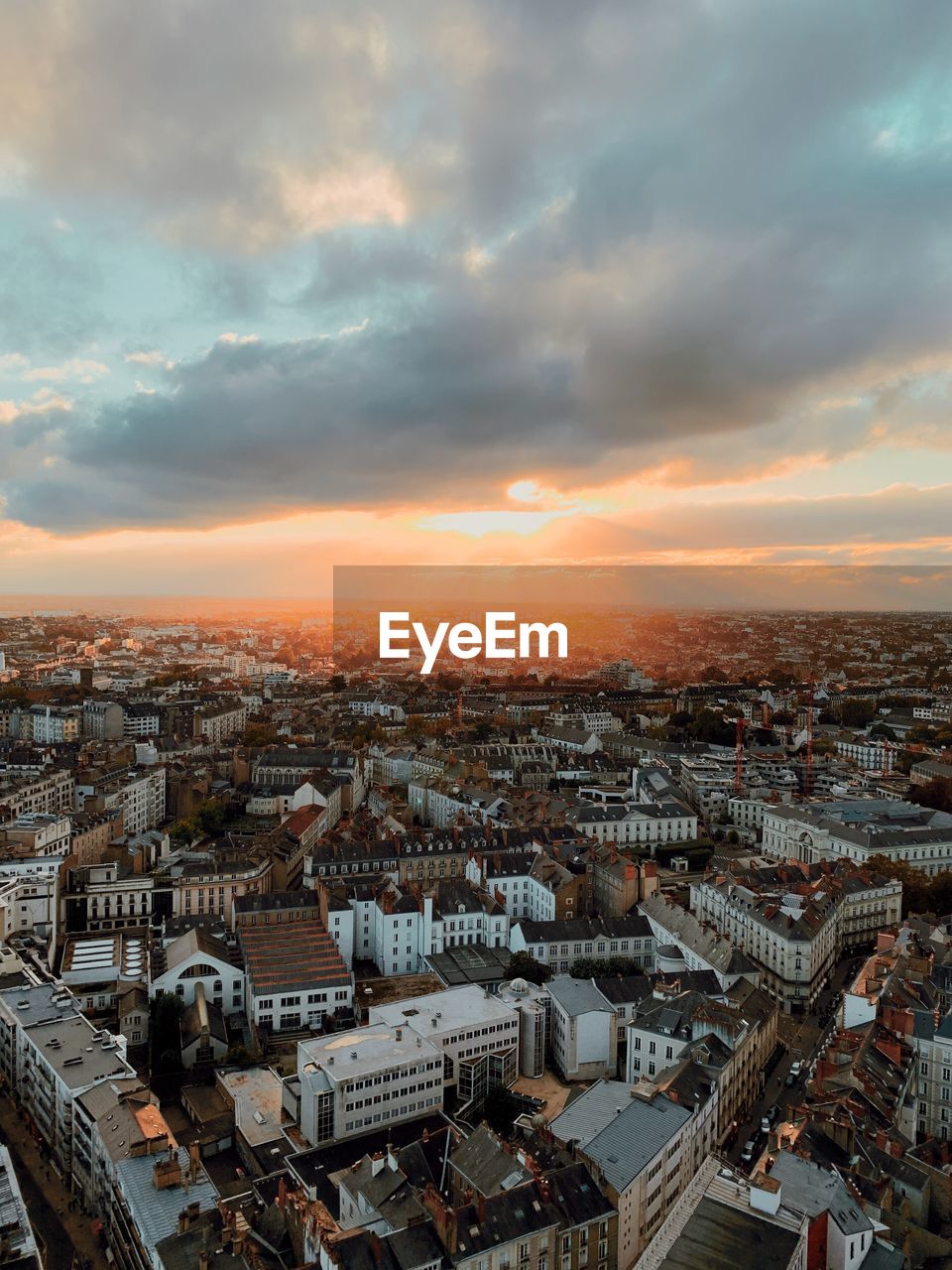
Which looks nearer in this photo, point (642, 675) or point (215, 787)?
point (215, 787)

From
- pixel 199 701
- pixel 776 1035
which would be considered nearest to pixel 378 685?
pixel 199 701

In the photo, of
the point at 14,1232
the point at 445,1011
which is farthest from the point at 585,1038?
the point at 14,1232

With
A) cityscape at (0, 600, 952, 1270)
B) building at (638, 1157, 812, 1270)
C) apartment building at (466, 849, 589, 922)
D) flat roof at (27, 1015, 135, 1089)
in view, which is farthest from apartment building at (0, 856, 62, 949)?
building at (638, 1157, 812, 1270)

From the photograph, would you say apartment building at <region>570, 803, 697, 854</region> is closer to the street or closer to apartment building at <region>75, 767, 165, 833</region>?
the street

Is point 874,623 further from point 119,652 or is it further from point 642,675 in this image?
point 119,652

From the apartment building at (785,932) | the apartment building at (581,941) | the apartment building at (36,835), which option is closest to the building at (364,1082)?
the apartment building at (581,941)
